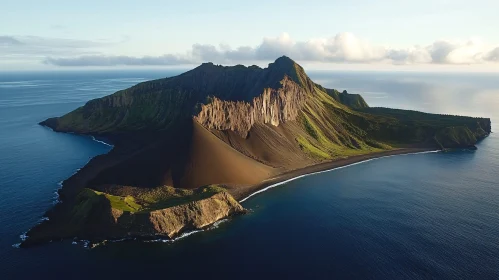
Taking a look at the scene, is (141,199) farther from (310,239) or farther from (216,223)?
(310,239)

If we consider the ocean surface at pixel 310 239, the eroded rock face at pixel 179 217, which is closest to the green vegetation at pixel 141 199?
the eroded rock face at pixel 179 217

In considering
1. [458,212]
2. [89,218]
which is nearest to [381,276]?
[458,212]

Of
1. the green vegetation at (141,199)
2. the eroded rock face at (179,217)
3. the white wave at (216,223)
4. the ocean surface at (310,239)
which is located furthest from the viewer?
the white wave at (216,223)

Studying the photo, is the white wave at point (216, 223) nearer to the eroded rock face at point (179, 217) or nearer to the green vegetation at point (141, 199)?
the eroded rock face at point (179, 217)

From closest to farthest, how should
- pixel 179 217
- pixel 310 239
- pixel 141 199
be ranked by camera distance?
pixel 310 239
pixel 179 217
pixel 141 199

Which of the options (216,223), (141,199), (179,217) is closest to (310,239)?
(216,223)

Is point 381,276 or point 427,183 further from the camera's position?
point 427,183

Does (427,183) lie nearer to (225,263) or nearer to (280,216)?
(280,216)

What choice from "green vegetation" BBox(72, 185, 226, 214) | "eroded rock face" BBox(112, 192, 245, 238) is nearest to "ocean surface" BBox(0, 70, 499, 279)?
"eroded rock face" BBox(112, 192, 245, 238)
